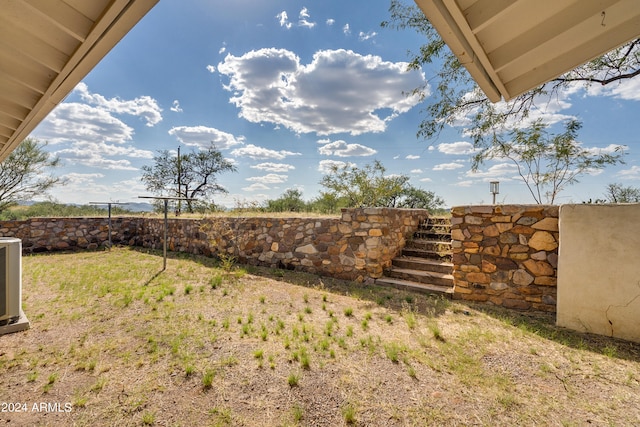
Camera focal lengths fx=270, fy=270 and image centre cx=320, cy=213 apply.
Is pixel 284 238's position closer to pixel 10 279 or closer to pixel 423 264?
pixel 423 264

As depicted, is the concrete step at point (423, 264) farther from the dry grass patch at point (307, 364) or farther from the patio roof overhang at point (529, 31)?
the patio roof overhang at point (529, 31)

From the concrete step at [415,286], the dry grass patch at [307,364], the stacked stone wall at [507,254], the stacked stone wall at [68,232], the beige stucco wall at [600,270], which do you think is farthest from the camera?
the stacked stone wall at [68,232]

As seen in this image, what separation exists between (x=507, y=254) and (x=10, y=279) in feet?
20.1

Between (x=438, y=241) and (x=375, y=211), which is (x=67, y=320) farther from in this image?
(x=438, y=241)

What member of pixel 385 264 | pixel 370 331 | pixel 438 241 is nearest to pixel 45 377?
pixel 370 331

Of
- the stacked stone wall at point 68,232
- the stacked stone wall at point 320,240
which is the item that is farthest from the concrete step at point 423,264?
the stacked stone wall at point 68,232

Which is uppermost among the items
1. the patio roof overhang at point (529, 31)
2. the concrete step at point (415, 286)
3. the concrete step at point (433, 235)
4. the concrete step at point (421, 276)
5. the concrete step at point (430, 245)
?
the patio roof overhang at point (529, 31)

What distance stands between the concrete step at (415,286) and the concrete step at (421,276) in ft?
0.25

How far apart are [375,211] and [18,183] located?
1806 centimetres

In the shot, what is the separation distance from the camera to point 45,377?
2.36 metres

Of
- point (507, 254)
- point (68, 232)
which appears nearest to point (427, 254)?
point (507, 254)

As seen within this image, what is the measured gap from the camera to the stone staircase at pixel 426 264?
462 cm

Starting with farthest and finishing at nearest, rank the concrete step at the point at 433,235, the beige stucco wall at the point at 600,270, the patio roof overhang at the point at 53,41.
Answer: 1. the concrete step at the point at 433,235
2. the beige stucco wall at the point at 600,270
3. the patio roof overhang at the point at 53,41

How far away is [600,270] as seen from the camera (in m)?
2.97
